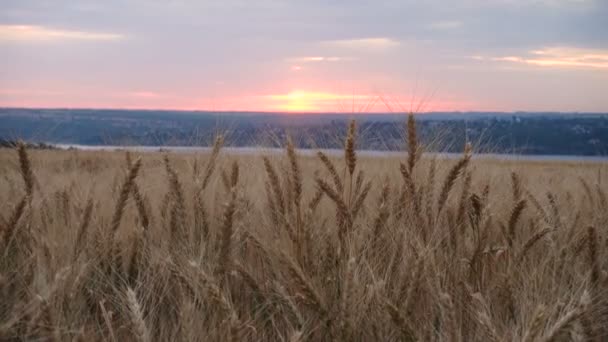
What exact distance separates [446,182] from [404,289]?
28.3 inches

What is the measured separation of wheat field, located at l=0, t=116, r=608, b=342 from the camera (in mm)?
2008

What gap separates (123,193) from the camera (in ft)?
8.45

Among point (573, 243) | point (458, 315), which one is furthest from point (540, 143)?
point (458, 315)

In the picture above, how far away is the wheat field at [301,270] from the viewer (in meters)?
2.01

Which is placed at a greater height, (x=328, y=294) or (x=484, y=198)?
(x=484, y=198)

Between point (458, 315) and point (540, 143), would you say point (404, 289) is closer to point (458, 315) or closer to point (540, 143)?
point (458, 315)

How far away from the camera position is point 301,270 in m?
2.29

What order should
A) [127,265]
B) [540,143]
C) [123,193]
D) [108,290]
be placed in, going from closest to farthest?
[123,193] < [108,290] < [127,265] < [540,143]

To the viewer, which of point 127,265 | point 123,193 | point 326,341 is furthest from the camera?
point 127,265

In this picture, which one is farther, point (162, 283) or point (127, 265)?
point (127, 265)

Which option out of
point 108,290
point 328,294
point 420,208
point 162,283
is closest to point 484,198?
point 420,208

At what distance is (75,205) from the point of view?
3422 millimetres

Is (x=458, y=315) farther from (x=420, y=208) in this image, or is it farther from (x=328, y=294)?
(x=420, y=208)

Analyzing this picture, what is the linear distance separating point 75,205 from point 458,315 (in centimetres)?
215
